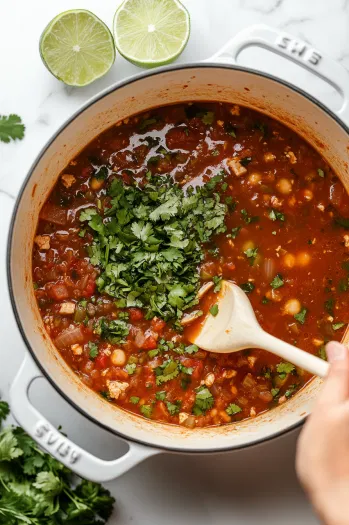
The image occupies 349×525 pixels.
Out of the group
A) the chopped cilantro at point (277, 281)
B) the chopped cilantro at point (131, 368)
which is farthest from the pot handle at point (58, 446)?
the chopped cilantro at point (277, 281)

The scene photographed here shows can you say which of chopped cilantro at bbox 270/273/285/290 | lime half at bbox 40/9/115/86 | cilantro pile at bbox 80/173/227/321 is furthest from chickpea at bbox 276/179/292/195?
lime half at bbox 40/9/115/86

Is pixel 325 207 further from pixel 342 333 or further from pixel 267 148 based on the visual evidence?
pixel 342 333

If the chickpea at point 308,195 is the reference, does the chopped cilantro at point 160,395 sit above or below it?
below

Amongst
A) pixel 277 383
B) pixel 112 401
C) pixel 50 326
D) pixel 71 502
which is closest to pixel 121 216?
pixel 50 326

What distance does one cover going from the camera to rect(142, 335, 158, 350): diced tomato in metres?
3.40

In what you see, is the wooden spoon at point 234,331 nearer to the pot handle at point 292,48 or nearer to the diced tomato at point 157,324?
the diced tomato at point 157,324

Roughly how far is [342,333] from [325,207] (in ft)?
2.06

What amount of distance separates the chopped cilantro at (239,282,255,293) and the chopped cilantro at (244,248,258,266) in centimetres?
10

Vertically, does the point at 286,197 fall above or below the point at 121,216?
above

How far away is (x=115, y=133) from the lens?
11.4ft

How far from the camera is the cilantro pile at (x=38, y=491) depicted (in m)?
3.34

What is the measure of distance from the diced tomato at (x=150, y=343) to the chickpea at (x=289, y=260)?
74 centimetres

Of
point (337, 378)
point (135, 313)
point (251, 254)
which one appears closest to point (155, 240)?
point (135, 313)

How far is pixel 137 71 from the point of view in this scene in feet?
11.5
